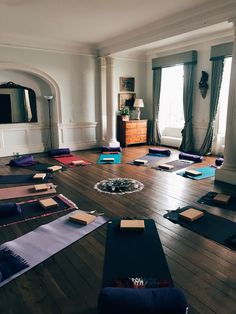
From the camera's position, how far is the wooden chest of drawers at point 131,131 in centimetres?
802

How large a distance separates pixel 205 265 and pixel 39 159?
204 inches

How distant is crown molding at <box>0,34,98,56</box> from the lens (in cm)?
623

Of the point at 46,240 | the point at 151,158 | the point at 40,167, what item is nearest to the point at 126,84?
the point at 151,158

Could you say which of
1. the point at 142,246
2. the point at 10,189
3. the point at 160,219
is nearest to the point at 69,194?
the point at 10,189

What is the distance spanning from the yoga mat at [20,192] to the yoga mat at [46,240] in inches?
43.1

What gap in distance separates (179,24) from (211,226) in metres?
3.92

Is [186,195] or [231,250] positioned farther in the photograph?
[186,195]

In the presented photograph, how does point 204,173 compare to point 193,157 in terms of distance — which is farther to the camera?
point 193,157

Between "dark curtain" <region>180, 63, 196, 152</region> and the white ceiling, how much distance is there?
176cm

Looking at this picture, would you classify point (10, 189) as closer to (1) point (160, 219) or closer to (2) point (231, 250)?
(1) point (160, 219)

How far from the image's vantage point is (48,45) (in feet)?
22.2

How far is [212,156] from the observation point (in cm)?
668

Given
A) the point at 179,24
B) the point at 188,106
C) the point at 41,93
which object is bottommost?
the point at 188,106

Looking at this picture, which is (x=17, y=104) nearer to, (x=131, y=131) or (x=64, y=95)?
(x=64, y=95)
